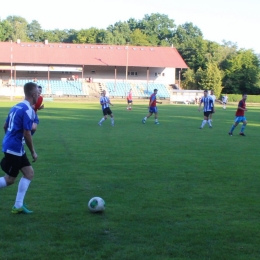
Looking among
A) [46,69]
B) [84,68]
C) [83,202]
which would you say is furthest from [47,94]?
[83,202]

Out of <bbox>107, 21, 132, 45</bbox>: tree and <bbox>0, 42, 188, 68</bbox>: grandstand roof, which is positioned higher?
<bbox>107, 21, 132, 45</bbox>: tree

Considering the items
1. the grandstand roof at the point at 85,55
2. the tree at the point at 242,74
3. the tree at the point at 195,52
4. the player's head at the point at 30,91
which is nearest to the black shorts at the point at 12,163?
the player's head at the point at 30,91

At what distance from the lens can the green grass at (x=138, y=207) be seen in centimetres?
565

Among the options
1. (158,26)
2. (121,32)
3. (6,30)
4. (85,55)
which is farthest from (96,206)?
(158,26)

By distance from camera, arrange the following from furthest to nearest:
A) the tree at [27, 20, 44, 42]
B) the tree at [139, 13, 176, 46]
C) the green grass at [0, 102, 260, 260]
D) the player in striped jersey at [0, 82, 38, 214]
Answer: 1. the tree at [139, 13, 176, 46]
2. the tree at [27, 20, 44, 42]
3. the player in striped jersey at [0, 82, 38, 214]
4. the green grass at [0, 102, 260, 260]

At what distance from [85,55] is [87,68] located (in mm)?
2547

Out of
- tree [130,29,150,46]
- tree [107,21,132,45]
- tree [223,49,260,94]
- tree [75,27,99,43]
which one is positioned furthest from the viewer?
tree [130,29,150,46]

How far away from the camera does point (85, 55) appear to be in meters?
76.3

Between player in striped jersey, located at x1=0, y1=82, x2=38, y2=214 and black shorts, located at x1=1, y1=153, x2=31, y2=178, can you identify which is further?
black shorts, located at x1=1, y1=153, x2=31, y2=178

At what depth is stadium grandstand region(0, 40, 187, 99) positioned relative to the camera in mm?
71000

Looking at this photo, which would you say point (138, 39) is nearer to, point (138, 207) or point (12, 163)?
point (138, 207)

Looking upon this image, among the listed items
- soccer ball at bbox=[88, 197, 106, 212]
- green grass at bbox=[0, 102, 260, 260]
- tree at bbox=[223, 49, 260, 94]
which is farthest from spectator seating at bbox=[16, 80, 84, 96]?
soccer ball at bbox=[88, 197, 106, 212]

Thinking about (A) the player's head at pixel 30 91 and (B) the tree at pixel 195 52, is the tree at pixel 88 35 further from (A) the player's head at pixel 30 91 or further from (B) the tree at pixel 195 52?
(A) the player's head at pixel 30 91

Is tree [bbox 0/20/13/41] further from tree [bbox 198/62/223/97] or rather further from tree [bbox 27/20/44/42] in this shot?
tree [bbox 198/62/223/97]
